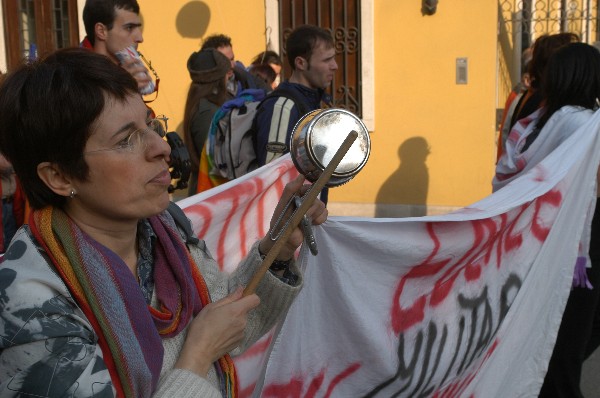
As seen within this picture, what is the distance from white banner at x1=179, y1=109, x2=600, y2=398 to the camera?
246cm

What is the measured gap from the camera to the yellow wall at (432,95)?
8.49 metres

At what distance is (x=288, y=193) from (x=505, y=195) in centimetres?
136

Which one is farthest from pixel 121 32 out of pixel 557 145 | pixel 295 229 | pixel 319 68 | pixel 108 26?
pixel 295 229

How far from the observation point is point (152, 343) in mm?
1534

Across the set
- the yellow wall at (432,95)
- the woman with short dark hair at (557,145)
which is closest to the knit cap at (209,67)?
the woman with short dark hair at (557,145)

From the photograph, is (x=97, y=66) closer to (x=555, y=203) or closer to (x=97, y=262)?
(x=97, y=262)

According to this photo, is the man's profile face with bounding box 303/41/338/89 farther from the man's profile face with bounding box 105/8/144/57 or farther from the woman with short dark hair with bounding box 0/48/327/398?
the woman with short dark hair with bounding box 0/48/327/398

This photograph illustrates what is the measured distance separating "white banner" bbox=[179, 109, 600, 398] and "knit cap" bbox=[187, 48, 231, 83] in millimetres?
1796

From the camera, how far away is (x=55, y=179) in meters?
1.58

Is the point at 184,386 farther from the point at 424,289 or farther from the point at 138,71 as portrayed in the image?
the point at 138,71

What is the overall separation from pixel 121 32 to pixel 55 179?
96.7 inches

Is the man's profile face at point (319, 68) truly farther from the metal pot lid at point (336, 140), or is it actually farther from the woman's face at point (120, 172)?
the woman's face at point (120, 172)

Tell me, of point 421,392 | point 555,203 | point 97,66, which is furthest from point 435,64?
point 97,66

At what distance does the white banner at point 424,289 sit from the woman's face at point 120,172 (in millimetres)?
803
